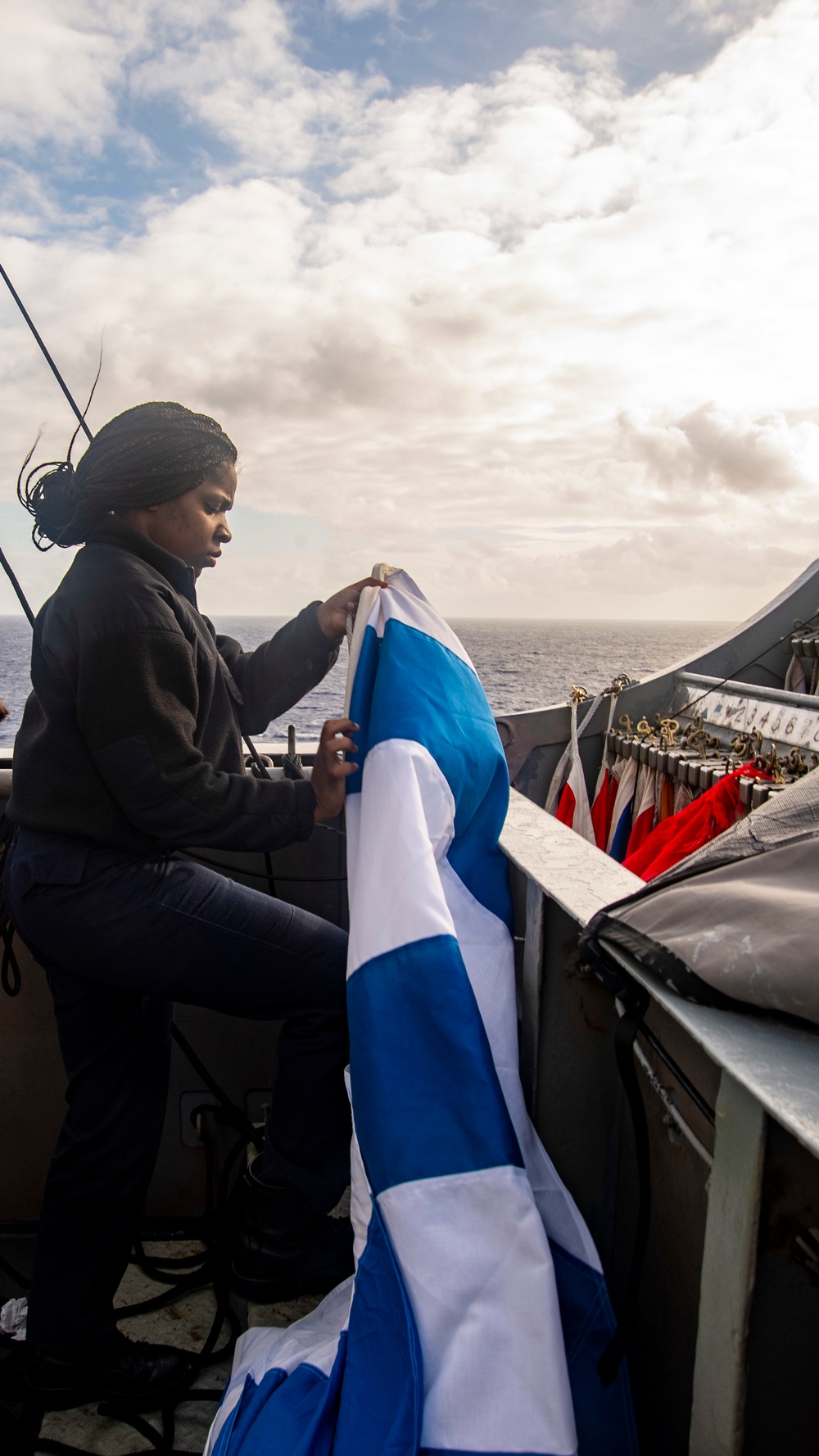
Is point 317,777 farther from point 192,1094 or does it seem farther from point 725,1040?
point 192,1094

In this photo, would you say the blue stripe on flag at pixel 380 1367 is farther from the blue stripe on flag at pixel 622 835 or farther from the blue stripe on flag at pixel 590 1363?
the blue stripe on flag at pixel 622 835

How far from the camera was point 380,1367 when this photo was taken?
113 cm

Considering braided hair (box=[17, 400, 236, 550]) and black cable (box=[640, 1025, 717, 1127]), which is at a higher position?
braided hair (box=[17, 400, 236, 550])

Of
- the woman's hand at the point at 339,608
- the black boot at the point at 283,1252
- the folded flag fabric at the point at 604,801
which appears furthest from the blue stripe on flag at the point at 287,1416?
the folded flag fabric at the point at 604,801

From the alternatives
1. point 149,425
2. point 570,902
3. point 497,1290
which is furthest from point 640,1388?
point 149,425

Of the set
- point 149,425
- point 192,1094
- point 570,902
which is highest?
point 149,425

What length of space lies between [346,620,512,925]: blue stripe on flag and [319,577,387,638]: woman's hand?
34 cm

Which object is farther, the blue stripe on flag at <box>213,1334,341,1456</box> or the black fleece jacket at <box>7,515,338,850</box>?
the black fleece jacket at <box>7,515,338,850</box>

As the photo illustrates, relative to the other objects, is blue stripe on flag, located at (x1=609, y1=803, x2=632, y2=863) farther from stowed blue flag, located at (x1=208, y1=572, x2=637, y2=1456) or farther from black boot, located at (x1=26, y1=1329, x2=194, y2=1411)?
black boot, located at (x1=26, y1=1329, x2=194, y2=1411)

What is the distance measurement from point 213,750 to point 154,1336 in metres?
1.28

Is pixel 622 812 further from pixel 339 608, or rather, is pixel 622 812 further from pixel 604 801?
pixel 339 608

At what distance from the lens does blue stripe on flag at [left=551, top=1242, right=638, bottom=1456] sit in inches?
44.7

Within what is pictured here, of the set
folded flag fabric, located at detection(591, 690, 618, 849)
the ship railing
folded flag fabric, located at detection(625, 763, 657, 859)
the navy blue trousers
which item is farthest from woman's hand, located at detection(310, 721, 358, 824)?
folded flag fabric, located at detection(591, 690, 618, 849)

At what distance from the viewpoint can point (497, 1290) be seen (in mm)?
1058
